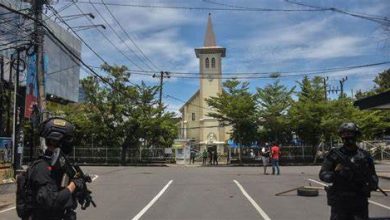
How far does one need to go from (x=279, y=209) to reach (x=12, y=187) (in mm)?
11003

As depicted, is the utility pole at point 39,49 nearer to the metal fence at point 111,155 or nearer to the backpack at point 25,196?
the backpack at point 25,196

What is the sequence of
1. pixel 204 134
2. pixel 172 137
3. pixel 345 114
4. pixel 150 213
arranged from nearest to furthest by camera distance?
1. pixel 150 213
2. pixel 345 114
3. pixel 172 137
4. pixel 204 134

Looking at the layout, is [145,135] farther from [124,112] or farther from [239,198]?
[239,198]

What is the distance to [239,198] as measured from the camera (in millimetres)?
16609

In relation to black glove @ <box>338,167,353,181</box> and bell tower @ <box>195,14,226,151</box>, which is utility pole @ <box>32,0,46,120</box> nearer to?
black glove @ <box>338,167,353,181</box>

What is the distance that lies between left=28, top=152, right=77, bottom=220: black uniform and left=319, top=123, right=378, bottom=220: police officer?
2679 millimetres

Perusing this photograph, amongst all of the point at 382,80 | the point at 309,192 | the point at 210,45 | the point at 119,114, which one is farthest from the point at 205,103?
the point at 309,192

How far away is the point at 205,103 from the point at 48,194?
7943cm

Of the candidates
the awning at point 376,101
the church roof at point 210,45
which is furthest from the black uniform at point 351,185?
the church roof at point 210,45

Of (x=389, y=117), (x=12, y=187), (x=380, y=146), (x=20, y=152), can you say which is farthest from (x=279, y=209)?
(x=389, y=117)

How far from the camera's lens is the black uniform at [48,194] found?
431cm

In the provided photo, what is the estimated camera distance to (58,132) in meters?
4.59

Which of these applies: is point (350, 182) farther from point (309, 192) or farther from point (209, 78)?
point (209, 78)

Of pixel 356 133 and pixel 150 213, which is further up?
pixel 356 133
